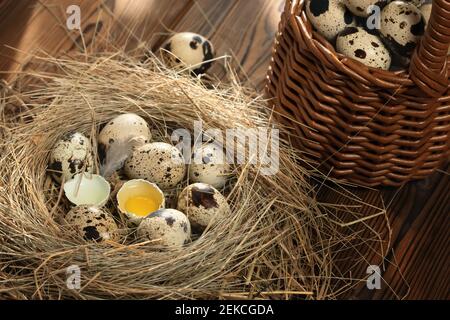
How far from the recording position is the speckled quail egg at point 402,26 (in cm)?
134

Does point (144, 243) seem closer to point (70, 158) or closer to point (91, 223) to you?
point (91, 223)

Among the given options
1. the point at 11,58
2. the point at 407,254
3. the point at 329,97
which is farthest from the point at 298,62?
the point at 11,58

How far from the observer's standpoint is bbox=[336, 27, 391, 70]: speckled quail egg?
4.39ft

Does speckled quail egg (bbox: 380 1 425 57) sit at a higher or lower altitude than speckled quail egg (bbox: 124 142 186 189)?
higher

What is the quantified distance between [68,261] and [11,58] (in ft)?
1.94

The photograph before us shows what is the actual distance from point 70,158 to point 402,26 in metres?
0.60

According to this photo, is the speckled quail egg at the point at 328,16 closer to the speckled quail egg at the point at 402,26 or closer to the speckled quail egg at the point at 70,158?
the speckled quail egg at the point at 402,26

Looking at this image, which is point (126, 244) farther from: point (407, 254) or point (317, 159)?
point (407, 254)

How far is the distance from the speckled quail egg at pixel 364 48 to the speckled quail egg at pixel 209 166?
282mm

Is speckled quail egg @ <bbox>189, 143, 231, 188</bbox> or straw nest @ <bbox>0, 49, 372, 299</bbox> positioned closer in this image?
straw nest @ <bbox>0, 49, 372, 299</bbox>

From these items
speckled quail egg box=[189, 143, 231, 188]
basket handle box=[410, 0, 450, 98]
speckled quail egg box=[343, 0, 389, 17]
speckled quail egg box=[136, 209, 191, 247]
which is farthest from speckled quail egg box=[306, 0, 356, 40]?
speckled quail egg box=[136, 209, 191, 247]

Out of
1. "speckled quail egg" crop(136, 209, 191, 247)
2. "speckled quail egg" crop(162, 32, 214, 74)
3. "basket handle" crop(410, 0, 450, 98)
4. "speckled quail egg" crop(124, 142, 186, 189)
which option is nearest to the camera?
"basket handle" crop(410, 0, 450, 98)

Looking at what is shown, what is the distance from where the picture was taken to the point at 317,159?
4.88 feet
